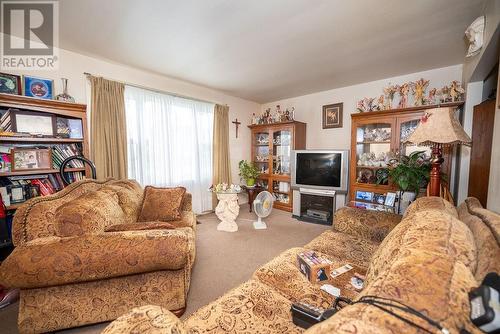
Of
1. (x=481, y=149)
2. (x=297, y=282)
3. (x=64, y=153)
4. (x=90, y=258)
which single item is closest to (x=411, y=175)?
(x=481, y=149)

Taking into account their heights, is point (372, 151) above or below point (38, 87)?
below

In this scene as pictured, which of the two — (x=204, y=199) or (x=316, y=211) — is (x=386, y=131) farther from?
(x=204, y=199)

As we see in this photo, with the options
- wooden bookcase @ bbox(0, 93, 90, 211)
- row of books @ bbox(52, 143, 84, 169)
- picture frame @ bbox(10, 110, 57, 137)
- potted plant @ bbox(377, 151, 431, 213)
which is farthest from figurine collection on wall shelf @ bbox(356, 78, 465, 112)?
picture frame @ bbox(10, 110, 57, 137)

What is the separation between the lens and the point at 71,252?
4.02ft

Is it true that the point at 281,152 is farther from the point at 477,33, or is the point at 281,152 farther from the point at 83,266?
the point at 83,266

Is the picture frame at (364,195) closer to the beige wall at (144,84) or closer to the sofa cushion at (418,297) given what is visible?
the beige wall at (144,84)

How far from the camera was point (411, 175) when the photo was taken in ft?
8.01

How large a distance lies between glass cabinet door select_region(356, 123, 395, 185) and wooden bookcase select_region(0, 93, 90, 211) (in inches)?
147

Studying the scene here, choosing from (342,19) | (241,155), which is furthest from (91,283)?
(241,155)

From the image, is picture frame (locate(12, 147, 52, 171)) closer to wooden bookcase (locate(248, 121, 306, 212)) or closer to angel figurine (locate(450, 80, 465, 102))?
wooden bookcase (locate(248, 121, 306, 212))

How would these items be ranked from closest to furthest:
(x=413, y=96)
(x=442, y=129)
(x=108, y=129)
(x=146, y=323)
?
1. (x=146, y=323)
2. (x=442, y=129)
3. (x=108, y=129)
4. (x=413, y=96)

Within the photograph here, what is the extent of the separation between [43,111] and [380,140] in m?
4.25

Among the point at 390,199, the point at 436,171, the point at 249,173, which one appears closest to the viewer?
the point at 436,171

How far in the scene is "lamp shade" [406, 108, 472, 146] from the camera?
1.48 meters
